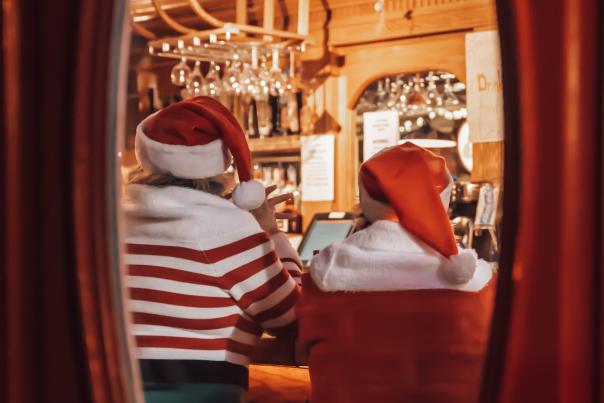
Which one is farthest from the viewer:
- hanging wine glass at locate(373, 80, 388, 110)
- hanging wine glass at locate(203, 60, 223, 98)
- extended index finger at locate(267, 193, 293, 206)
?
hanging wine glass at locate(373, 80, 388, 110)

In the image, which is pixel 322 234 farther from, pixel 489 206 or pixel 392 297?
pixel 489 206

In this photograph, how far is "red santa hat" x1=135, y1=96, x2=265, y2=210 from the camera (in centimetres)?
119

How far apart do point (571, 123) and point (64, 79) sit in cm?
43

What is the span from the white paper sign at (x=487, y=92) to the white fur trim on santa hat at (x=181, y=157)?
46 cm

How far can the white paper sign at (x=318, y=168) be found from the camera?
108 inches

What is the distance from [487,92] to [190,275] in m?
0.57

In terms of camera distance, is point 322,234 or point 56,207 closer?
point 56,207

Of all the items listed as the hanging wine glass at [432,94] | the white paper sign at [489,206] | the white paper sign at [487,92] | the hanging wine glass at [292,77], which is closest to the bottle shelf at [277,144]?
the hanging wine glass at [292,77]

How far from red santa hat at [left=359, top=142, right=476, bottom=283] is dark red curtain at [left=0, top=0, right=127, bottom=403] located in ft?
1.84

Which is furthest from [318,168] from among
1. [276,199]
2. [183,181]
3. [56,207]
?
[56,207]

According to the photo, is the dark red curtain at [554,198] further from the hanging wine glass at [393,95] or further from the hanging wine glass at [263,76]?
the hanging wine glass at [393,95]

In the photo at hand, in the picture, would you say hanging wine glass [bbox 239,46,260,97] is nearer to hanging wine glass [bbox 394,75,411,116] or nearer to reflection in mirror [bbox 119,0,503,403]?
hanging wine glass [bbox 394,75,411,116]

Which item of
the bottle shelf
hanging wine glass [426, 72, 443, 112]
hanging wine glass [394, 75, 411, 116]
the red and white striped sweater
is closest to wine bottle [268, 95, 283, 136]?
the bottle shelf

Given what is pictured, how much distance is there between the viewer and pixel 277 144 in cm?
290
